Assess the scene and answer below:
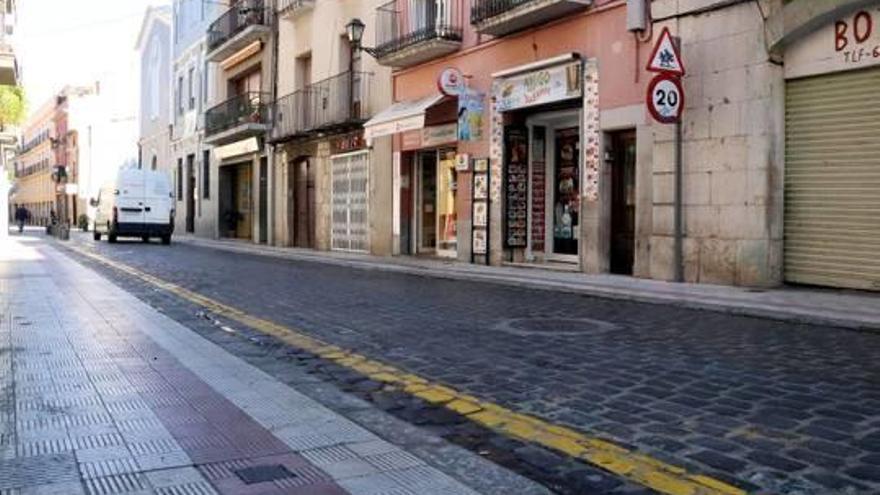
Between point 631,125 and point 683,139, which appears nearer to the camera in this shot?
point 683,139

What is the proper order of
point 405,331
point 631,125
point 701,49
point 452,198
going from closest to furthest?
point 405,331, point 701,49, point 631,125, point 452,198

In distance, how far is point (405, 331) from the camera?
27.8 feet

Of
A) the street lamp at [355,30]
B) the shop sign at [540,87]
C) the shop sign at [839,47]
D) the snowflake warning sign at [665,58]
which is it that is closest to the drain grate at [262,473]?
the snowflake warning sign at [665,58]

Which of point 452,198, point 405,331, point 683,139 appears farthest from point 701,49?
point 452,198

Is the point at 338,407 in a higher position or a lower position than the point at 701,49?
lower

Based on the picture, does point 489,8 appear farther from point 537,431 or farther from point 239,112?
point 239,112

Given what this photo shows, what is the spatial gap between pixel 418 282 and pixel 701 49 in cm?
596

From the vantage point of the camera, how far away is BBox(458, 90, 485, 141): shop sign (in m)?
17.6

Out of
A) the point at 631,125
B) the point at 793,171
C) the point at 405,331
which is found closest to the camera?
the point at 405,331

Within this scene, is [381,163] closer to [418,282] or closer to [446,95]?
[446,95]

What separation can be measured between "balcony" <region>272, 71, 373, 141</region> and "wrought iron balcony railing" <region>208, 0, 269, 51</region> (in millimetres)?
3752

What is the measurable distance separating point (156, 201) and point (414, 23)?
14.7m

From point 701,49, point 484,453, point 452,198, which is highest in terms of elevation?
point 701,49

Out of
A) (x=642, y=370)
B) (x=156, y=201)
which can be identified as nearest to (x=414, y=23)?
(x=156, y=201)
